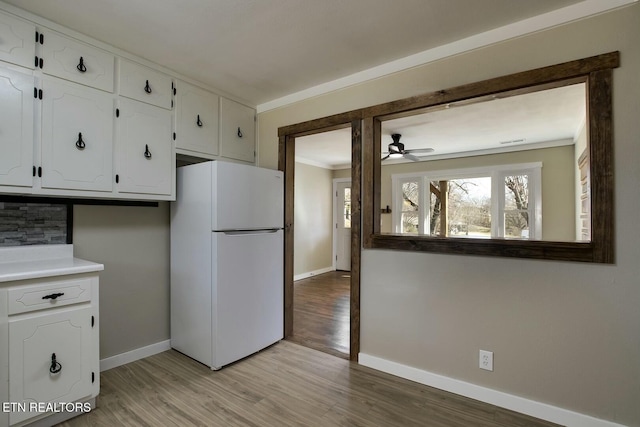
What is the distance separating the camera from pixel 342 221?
704 cm

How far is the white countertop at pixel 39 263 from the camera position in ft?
5.31

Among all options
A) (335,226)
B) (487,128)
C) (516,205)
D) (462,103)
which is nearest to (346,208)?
(335,226)

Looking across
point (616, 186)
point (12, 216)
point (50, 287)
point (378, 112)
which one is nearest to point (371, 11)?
point (378, 112)

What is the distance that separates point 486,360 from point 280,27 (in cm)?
253

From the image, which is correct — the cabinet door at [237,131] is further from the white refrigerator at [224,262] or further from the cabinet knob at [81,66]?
the cabinet knob at [81,66]

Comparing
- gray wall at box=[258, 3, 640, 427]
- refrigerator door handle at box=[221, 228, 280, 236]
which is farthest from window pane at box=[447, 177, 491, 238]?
refrigerator door handle at box=[221, 228, 280, 236]

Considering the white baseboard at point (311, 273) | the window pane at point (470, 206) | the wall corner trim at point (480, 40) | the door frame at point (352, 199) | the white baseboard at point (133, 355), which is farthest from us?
the white baseboard at point (311, 273)

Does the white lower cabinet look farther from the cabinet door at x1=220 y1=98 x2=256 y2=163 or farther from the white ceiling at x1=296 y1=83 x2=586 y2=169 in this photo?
the white ceiling at x1=296 y1=83 x2=586 y2=169

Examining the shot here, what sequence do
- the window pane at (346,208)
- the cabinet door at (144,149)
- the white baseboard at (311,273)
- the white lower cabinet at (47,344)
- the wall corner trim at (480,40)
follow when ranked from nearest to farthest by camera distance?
the white lower cabinet at (47,344)
the wall corner trim at (480,40)
the cabinet door at (144,149)
the white baseboard at (311,273)
the window pane at (346,208)

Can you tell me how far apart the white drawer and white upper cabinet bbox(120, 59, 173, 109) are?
4.46 feet

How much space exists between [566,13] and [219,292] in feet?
9.42

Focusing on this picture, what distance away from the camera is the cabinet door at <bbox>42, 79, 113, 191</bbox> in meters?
1.90

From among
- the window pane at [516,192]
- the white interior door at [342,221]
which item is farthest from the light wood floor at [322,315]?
the window pane at [516,192]

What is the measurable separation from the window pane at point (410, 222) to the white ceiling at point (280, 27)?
166 inches
